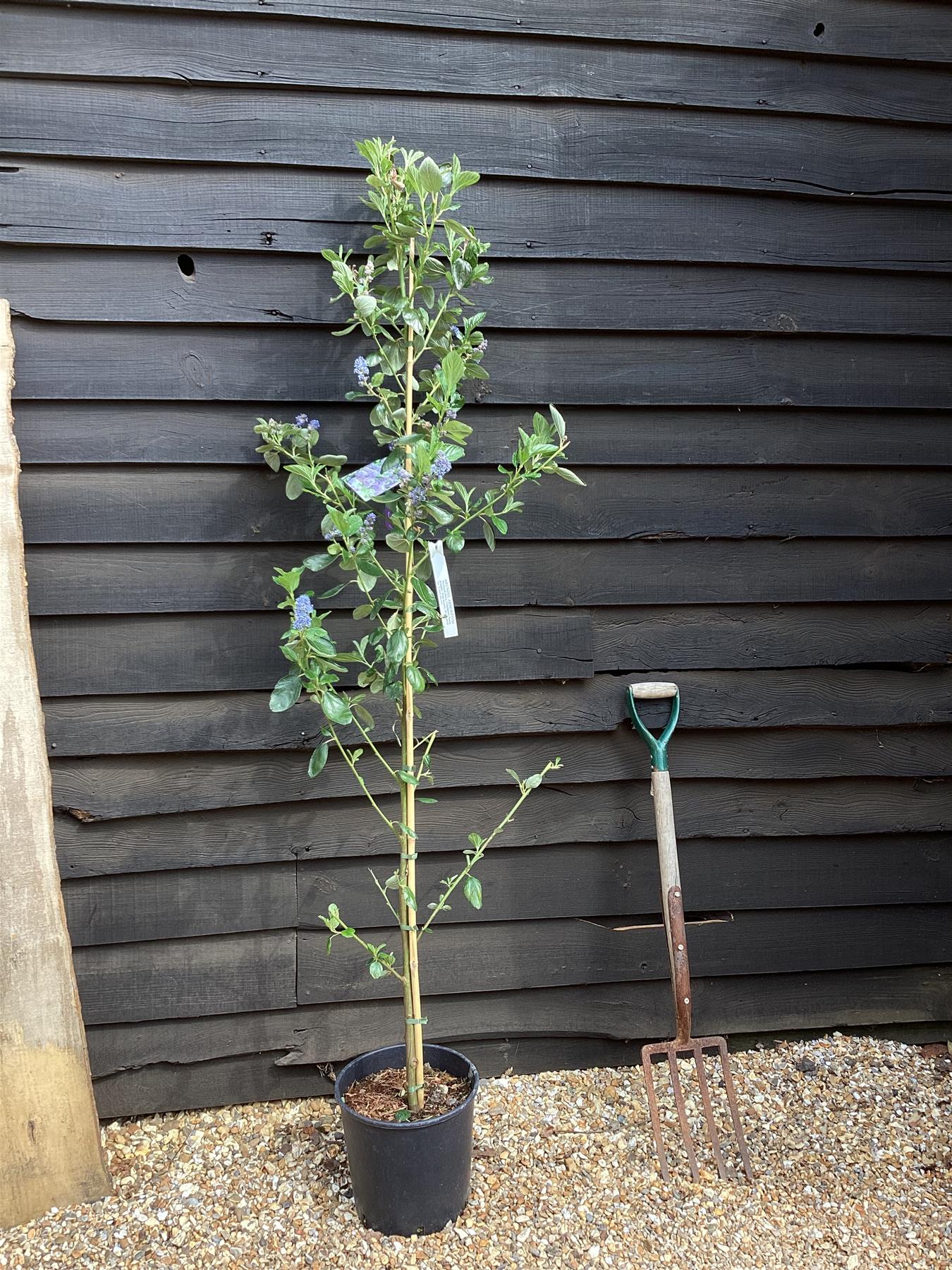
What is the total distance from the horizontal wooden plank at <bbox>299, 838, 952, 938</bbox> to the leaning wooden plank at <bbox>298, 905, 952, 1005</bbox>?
0.03 meters

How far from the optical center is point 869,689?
2.26 meters

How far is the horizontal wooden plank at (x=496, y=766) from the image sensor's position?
2.01 meters

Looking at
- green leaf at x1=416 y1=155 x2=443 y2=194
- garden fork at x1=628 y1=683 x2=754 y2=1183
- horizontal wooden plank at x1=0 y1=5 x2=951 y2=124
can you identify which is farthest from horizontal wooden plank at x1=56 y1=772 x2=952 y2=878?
horizontal wooden plank at x1=0 y1=5 x2=951 y2=124

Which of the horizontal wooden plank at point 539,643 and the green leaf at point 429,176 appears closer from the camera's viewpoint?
the green leaf at point 429,176

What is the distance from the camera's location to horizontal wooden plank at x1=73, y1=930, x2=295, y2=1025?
2.04 metres

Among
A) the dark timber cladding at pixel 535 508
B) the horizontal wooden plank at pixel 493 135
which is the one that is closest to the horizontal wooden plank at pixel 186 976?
the dark timber cladding at pixel 535 508

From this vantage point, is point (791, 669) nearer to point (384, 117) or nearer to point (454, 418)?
point (454, 418)

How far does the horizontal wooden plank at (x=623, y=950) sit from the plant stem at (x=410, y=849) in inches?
13.4

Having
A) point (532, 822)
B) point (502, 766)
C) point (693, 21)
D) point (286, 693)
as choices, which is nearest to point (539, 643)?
point (502, 766)

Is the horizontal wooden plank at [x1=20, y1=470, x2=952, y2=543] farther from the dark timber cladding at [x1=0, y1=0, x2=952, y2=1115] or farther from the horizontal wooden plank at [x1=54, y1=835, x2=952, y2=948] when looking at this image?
the horizontal wooden plank at [x1=54, y1=835, x2=952, y2=948]

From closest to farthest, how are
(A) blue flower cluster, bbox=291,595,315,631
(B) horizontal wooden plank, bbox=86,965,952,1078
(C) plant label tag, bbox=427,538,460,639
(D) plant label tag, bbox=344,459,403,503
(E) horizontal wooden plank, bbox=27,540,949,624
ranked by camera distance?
(A) blue flower cluster, bbox=291,595,315,631, (D) plant label tag, bbox=344,459,403,503, (C) plant label tag, bbox=427,538,460,639, (E) horizontal wooden plank, bbox=27,540,949,624, (B) horizontal wooden plank, bbox=86,965,952,1078

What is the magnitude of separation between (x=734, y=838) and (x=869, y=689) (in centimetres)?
48

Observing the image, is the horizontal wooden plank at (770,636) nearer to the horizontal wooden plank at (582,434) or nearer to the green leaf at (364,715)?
the horizontal wooden plank at (582,434)

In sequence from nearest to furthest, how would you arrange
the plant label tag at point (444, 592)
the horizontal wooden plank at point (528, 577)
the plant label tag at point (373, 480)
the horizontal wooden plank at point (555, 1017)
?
the plant label tag at point (373, 480), the plant label tag at point (444, 592), the horizontal wooden plank at point (528, 577), the horizontal wooden plank at point (555, 1017)
